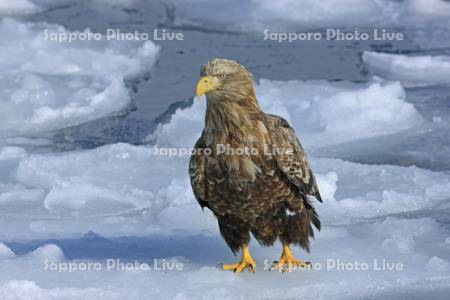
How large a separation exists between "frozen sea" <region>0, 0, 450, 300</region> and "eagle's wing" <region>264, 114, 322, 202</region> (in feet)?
1.53

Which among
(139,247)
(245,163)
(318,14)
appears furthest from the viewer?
(318,14)

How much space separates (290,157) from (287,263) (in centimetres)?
61

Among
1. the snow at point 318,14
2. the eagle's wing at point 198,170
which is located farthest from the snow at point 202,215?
the snow at point 318,14

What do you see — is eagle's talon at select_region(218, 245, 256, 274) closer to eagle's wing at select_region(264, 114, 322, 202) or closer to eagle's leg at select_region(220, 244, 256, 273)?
eagle's leg at select_region(220, 244, 256, 273)

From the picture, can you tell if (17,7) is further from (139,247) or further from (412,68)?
(139,247)

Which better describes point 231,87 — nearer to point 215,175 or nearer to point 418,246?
point 215,175

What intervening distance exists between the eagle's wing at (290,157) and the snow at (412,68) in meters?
4.60

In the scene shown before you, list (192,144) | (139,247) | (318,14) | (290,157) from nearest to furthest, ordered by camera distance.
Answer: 1. (290,157)
2. (139,247)
3. (192,144)
4. (318,14)

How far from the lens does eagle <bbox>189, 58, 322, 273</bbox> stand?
5.33m

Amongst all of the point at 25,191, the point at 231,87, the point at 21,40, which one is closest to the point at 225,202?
the point at 231,87

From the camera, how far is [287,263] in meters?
5.72

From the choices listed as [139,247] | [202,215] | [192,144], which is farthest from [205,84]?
[192,144]

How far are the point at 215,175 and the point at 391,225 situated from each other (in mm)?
1352

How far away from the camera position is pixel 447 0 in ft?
42.8
